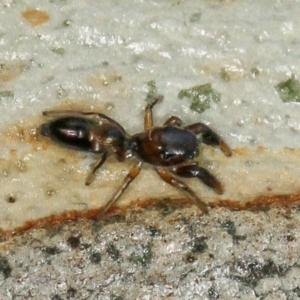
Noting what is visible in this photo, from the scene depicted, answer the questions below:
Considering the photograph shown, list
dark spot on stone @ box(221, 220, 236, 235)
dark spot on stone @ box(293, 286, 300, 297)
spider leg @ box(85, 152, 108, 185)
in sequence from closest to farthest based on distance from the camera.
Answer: dark spot on stone @ box(293, 286, 300, 297) < dark spot on stone @ box(221, 220, 236, 235) < spider leg @ box(85, 152, 108, 185)

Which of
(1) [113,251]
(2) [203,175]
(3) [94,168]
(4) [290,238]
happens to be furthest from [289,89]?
(1) [113,251]

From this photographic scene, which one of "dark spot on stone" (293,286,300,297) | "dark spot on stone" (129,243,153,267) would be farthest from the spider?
"dark spot on stone" (293,286,300,297)

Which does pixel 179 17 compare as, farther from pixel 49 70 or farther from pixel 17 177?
pixel 17 177

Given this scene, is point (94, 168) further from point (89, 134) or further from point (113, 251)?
point (113, 251)

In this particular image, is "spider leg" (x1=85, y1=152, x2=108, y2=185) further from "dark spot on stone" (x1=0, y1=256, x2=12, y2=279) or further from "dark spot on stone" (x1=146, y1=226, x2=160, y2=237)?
"dark spot on stone" (x1=0, y1=256, x2=12, y2=279)

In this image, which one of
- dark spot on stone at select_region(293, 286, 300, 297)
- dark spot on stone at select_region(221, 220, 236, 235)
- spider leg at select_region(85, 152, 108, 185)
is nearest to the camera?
dark spot on stone at select_region(293, 286, 300, 297)

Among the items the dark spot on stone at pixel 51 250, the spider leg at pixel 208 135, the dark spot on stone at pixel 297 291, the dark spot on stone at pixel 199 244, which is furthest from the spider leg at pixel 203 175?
the dark spot on stone at pixel 51 250

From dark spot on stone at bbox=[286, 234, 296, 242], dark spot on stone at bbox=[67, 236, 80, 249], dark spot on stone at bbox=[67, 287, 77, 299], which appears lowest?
dark spot on stone at bbox=[67, 287, 77, 299]
